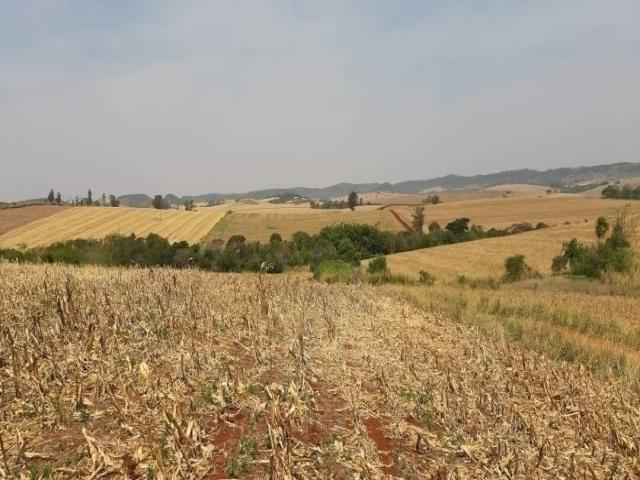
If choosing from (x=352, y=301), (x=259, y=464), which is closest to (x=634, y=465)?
(x=259, y=464)

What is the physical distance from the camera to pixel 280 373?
768cm

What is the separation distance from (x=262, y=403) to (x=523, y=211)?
111383mm

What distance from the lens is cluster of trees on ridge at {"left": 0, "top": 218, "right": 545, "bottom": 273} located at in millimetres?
47094

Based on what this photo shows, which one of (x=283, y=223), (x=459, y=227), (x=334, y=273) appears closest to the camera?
(x=334, y=273)

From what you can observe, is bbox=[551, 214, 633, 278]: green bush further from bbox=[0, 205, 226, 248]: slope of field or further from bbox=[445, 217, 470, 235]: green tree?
bbox=[0, 205, 226, 248]: slope of field

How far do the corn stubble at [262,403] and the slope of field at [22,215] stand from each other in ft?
289

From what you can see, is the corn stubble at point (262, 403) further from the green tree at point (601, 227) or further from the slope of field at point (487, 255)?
the green tree at point (601, 227)

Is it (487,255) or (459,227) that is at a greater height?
(459,227)

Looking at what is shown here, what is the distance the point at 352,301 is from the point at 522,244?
49.8 meters

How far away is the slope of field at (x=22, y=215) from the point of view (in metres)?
84.8

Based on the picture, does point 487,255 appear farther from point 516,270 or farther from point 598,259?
point 598,259

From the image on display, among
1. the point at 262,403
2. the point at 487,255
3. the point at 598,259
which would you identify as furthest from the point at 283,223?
the point at 262,403

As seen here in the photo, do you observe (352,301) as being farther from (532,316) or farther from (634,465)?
(634,465)

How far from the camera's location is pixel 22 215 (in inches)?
3706
